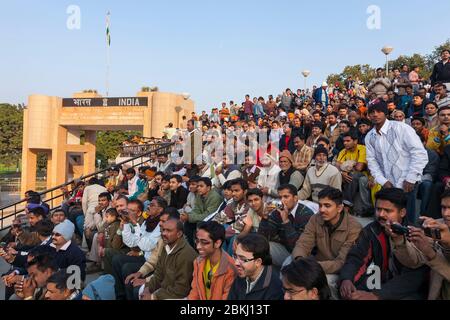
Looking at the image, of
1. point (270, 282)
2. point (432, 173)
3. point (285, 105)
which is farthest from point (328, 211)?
point (285, 105)

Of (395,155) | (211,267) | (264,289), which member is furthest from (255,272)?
(395,155)

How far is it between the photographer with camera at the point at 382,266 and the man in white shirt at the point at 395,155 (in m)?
1.57

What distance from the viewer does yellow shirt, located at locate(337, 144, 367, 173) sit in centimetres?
577

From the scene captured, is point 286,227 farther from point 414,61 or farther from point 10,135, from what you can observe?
point 10,135

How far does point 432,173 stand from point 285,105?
10.6 meters

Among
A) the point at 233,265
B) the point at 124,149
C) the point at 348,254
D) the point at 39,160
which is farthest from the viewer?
the point at 39,160

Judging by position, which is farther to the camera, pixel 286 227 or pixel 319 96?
pixel 319 96

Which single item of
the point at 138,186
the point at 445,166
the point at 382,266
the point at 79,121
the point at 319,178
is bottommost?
the point at 382,266

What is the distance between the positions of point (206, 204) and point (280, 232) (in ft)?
7.08

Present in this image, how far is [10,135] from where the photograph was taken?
44906 mm

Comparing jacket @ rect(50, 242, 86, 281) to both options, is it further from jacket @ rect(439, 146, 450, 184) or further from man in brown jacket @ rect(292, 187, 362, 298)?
jacket @ rect(439, 146, 450, 184)

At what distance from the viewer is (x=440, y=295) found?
2.62m

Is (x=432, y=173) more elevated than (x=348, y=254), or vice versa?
(x=432, y=173)
